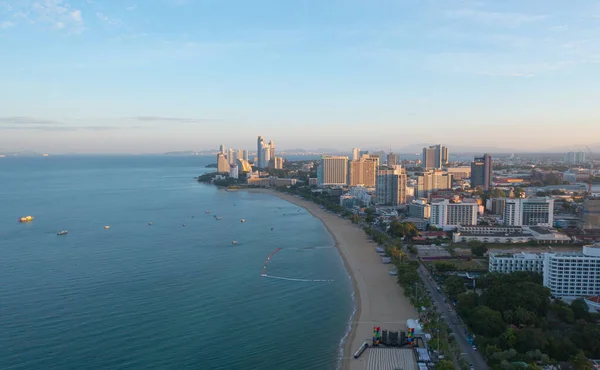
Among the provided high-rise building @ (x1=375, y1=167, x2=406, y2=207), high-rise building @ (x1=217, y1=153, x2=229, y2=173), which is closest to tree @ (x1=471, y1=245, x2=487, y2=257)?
high-rise building @ (x1=375, y1=167, x2=406, y2=207)

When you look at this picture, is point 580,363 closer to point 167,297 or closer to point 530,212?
point 167,297

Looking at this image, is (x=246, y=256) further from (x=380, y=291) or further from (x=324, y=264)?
(x=380, y=291)

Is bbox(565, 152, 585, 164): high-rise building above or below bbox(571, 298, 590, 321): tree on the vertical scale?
above

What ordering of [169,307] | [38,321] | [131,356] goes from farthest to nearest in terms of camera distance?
[169,307] → [38,321] → [131,356]

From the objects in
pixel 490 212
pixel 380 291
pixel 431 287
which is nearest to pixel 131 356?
pixel 380 291

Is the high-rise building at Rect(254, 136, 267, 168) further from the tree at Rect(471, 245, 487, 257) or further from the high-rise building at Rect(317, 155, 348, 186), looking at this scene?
the tree at Rect(471, 245, 487, 257)
